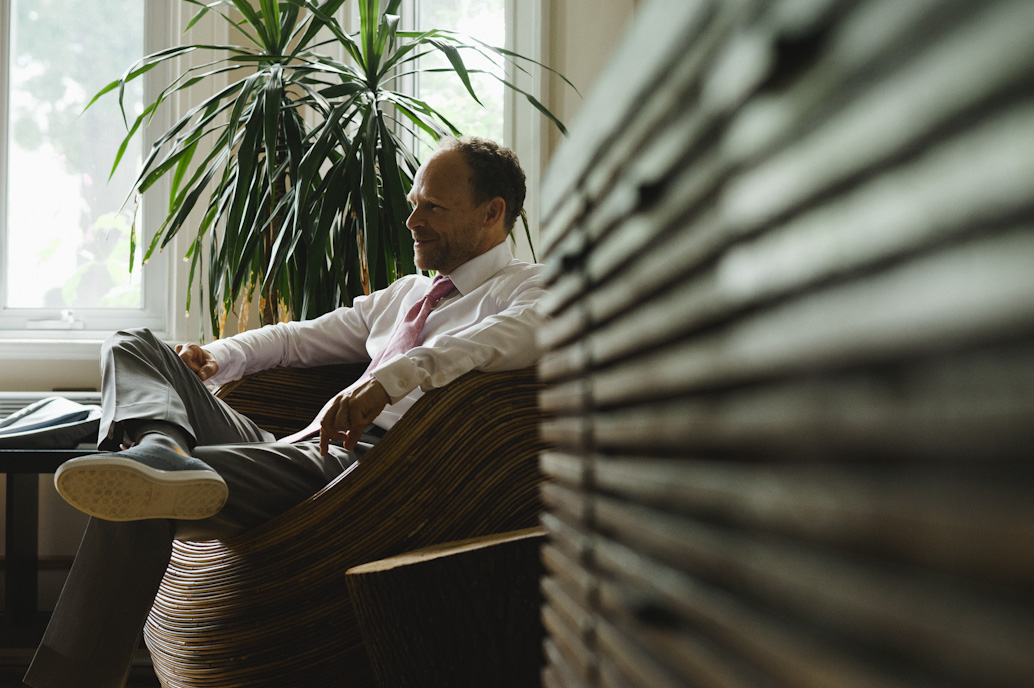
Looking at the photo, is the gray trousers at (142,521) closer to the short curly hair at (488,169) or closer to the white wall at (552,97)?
the short curly hair at (488,169)

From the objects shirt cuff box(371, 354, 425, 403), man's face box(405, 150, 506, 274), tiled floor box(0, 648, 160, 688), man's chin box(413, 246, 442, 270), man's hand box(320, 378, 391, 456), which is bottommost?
tiled floor box(0, 648, 160, 688)

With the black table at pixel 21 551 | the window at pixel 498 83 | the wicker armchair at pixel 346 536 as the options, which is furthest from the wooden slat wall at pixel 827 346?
the window at pixel 498 83

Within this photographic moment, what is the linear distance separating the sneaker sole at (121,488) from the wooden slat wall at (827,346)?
0.87m

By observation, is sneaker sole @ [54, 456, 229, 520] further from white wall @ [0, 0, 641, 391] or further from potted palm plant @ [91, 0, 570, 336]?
white wall @ [0, 0, 641, 391]

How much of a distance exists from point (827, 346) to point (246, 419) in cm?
167

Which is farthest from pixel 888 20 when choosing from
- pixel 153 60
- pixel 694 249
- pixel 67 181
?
pixel 67 181

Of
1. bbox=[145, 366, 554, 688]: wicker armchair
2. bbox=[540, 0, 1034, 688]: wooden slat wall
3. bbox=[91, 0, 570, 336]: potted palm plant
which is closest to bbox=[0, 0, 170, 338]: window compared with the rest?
bbox=[91, 0, 570, 336]: potted palm plant

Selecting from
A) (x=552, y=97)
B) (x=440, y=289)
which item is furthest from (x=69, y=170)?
(x=440, y=289)

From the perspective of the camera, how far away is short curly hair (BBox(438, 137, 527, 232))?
6.20 ft

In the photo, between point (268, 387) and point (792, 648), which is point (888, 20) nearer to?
point (792, 648)

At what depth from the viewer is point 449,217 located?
1.88m

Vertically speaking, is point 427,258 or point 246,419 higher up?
point 427,258

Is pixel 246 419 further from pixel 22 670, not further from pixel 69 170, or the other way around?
pixel 69 170

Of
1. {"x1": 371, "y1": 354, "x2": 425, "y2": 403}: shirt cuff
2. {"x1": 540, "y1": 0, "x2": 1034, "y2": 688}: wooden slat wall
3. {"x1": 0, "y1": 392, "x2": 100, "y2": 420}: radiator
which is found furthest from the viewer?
{"x1": 0, "y1": 392, "x2": 100, "y2": 420}: radiator
